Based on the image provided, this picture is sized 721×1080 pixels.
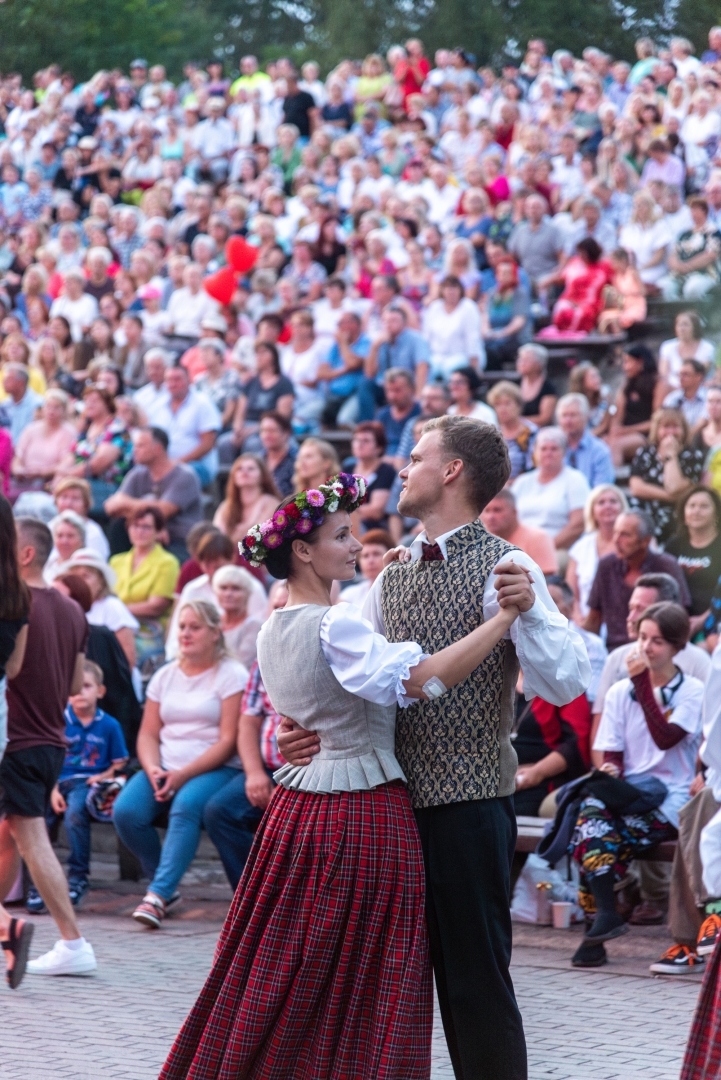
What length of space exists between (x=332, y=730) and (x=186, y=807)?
3520 mm

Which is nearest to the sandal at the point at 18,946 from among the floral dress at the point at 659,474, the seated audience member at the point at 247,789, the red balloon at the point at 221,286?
the seated audience member at the point at 247,789

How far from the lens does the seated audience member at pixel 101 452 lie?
11.8 meters

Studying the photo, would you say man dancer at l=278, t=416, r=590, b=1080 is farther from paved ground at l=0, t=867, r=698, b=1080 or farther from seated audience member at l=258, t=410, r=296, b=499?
seated audience member at l=258, t=410, r=296, b=499

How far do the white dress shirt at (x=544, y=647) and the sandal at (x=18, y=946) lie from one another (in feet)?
7.48

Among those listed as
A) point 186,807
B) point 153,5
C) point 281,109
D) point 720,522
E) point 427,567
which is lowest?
point 186,807

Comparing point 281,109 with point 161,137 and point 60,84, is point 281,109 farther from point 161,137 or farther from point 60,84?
point 60,84

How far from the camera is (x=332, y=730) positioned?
148 inches

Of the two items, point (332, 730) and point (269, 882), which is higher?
point (332, 730)

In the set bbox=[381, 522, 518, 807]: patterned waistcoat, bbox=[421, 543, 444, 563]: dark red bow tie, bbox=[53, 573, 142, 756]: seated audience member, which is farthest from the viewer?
bbox=[53, 573, 142, 756]: seated audience member

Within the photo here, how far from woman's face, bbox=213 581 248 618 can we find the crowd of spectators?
2 centimetres

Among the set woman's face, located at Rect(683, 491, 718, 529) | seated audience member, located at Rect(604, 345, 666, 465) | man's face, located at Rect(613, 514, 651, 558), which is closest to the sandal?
man's face, located at Rect(613, 514, 651, 558)

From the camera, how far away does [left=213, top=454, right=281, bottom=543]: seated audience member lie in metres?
10.0

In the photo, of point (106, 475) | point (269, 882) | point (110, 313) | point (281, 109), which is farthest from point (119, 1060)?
point (281, 109)

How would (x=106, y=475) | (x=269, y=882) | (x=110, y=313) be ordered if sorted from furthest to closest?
(x=110, y=313)
(x=106, y=475)
(x=269, y=882)
